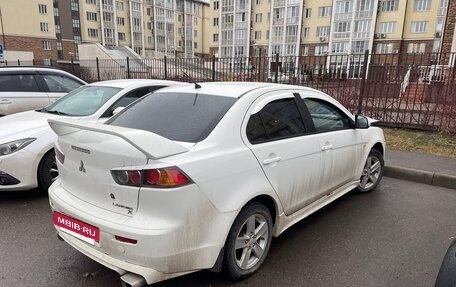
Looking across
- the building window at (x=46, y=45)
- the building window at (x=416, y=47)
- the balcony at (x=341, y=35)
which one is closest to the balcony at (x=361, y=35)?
the balcony at (x=341, y=35)

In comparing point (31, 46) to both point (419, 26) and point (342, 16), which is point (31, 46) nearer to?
point (342, 16)

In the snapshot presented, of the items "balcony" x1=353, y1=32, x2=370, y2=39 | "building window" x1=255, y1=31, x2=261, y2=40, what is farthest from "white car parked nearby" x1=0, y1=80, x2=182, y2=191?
"building window" x1=255, y1=31, x2=261, y2=40

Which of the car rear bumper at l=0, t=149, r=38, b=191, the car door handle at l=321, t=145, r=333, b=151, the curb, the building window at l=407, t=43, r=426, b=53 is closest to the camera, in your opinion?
the car door handle at l=321, t=145, r=333, b=151

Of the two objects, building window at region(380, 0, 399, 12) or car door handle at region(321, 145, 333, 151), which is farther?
building window at region(380, 0, 399, 12)

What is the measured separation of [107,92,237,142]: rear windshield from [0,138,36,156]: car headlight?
63.1 inches

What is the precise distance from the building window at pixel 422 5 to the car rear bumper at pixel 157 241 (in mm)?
55989

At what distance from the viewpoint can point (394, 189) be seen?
486 centimetres

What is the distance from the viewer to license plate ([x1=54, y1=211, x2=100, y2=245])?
7.53 feet

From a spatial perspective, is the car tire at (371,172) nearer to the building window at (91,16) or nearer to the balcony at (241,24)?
the balcony at (241,24)

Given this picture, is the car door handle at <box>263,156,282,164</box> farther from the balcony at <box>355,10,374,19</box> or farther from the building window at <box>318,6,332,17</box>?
the building window at <box>318,6,332,17</box>

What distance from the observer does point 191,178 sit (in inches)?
85.7

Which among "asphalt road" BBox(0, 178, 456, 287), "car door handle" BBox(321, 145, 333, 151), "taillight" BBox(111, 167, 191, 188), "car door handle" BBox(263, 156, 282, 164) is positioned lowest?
"asphalt road" BBox(0, 178, 456, 287)

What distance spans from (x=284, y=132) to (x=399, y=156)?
4.08 m

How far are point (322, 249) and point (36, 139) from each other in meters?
3.55
